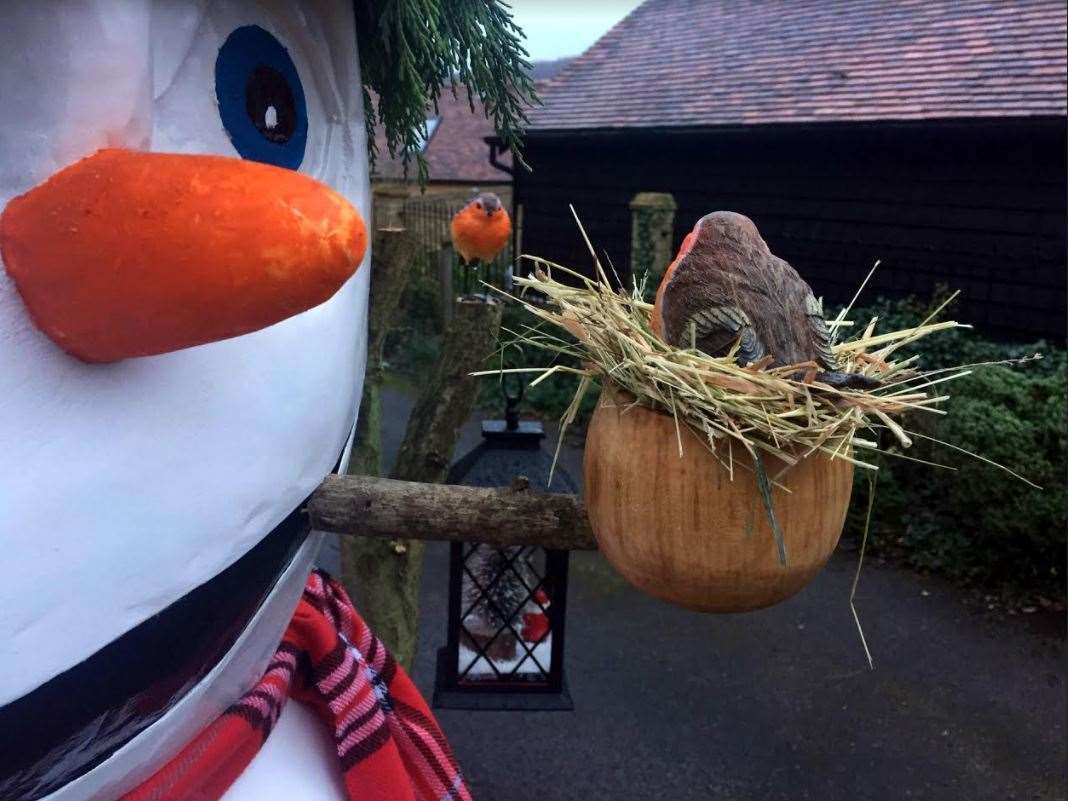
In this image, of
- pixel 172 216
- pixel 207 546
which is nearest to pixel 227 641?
pixel 207 546

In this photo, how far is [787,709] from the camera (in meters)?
3.93

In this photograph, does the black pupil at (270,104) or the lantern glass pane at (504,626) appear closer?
the black pupil at (270,104)

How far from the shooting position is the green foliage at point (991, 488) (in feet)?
14.3

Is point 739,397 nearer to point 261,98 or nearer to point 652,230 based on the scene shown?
point 261,98

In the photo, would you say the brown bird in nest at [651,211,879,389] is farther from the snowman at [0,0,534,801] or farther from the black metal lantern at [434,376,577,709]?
A: the black metal lantern at [434,376,577,709]

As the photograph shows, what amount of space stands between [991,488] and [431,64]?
4.31 m

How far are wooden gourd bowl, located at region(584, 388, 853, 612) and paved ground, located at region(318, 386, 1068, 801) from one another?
269cm

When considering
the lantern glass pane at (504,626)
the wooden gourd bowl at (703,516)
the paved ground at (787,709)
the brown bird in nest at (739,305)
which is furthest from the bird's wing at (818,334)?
the paved ground at (787,709)

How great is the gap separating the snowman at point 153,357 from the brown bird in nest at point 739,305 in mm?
421

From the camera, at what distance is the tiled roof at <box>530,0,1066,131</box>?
624 cm

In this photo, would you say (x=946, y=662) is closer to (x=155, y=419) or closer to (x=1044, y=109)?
(x=1044, y=109)

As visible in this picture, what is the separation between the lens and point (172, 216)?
78 centimetres

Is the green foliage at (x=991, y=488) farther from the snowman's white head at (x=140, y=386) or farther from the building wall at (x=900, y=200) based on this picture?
the snowman's white head at (x=140, y=386)

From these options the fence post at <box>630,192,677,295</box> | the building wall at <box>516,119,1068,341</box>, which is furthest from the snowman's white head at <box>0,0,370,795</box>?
the fence post at <box>630,192,677,295</box>
